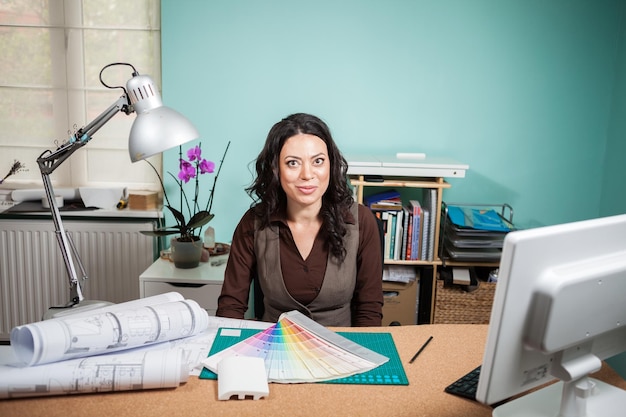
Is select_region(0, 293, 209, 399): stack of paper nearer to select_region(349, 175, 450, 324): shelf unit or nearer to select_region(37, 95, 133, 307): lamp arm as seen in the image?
select_region(37, 95, 133, 307): lamp arm

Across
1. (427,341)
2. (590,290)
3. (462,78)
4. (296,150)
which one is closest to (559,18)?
(462,78)

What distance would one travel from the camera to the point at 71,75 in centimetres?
295

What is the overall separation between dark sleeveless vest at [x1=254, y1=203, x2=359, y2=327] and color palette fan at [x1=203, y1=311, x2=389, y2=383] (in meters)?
0.35

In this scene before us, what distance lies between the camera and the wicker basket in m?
2.65

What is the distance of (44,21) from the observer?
2.92 m

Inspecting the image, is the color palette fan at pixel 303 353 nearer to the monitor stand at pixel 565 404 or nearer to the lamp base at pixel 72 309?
the monitor stand at pixel 565 404

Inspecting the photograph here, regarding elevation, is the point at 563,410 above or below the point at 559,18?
below

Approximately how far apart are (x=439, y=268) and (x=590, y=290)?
1741 millimetres

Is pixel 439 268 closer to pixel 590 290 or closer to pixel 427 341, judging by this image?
pixel 427 341

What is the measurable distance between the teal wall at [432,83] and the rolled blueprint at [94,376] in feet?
5.83

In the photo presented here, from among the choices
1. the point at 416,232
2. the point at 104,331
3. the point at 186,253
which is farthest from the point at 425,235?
the point at 104,331

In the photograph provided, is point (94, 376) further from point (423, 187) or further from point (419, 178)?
point (419, 178)

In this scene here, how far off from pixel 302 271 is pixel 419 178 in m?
1.03

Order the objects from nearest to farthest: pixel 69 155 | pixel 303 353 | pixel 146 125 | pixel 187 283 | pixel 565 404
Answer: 1. pixel 565 404
2. pixel 303 353
3. pixel 146 125
4. pixel 69 155
5. pixel 187 283
